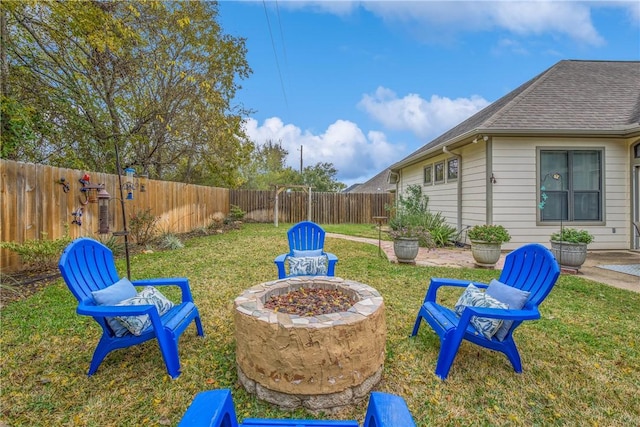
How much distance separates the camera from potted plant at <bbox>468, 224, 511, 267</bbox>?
518 cm

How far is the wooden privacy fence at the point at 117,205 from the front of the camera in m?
4.30

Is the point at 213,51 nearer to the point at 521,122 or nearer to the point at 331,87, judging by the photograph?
the point at 331,87

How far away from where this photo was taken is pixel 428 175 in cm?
992

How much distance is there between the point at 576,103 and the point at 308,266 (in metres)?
7.66

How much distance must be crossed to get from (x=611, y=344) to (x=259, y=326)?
2.96 m

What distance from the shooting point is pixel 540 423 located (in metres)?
1.76

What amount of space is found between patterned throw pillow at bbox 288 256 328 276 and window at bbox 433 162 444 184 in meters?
6.42

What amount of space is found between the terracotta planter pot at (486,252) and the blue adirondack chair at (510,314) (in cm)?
→ 283

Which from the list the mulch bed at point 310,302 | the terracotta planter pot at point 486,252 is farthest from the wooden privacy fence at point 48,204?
the terracotta planter pot at point 486,252

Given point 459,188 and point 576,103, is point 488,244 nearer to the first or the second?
point 459,188

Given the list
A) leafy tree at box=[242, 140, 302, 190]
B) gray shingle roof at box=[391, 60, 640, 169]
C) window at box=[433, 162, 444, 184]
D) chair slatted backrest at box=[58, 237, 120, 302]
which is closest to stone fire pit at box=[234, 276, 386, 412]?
chair slatted backrest at box=[58, 237, 120, 302]

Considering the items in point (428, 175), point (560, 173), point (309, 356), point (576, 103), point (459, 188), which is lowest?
point (309, 356)

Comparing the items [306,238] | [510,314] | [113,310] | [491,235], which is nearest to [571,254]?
[491,235]

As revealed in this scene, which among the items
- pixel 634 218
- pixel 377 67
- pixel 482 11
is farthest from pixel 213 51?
pixel 634 218
